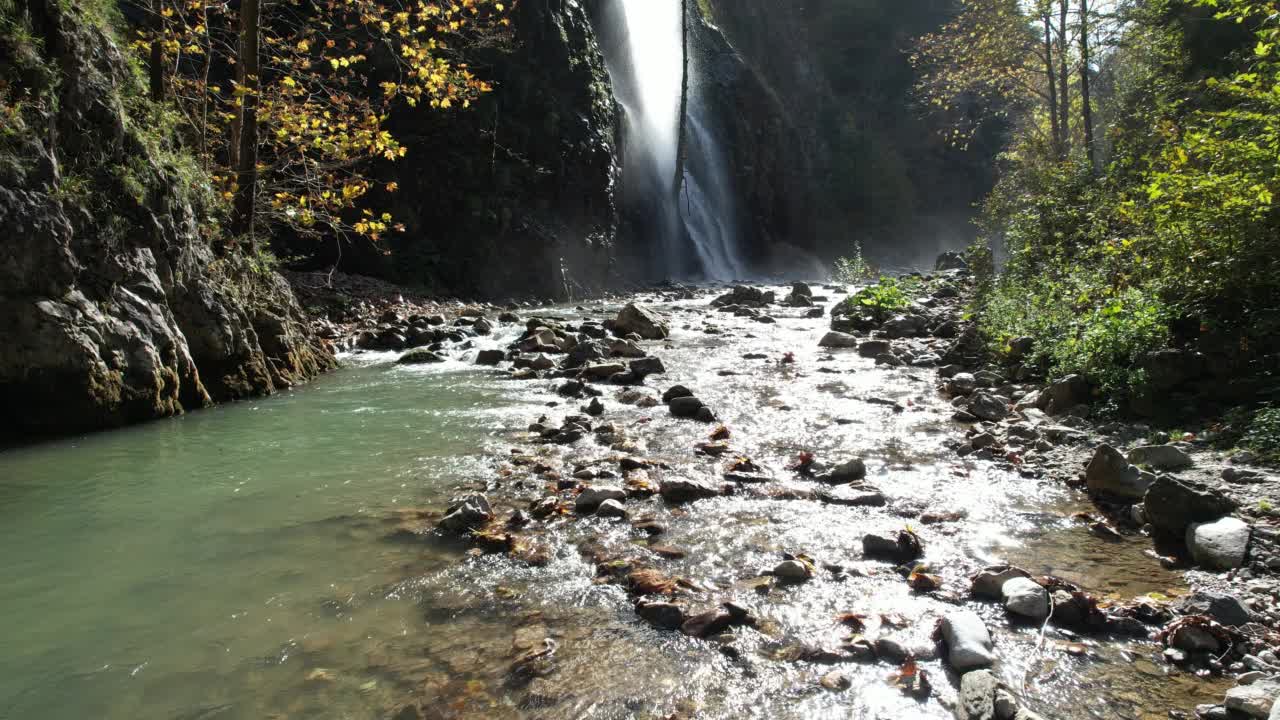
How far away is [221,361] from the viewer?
8.61 metres

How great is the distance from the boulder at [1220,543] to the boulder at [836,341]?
9.23 meters

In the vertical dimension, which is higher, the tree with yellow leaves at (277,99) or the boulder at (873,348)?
the tree with yellow leaves at (277,99)

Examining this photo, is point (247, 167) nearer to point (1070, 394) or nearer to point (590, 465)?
point (590, 465)

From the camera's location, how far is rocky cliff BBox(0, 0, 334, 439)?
6312 millimetres

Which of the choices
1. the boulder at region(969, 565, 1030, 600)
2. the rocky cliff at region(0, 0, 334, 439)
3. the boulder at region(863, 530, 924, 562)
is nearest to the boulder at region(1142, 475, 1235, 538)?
the boulder at region(969, 565, 1030, 600)

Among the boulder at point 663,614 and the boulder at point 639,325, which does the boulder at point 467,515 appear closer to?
the boulder at point 663,614

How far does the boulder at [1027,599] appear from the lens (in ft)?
11.0

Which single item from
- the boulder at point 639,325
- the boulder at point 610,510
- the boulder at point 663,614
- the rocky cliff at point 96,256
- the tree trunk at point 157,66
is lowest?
the boulder at point 663,614

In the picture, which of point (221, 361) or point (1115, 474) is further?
point (221, 361)

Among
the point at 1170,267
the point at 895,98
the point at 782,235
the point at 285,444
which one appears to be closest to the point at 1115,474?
the point at 1170,267

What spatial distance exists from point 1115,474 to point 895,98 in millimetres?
58937

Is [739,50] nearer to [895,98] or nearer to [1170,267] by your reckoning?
[895,98]

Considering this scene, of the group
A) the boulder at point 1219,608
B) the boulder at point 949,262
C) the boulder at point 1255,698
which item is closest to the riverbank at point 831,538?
the boulder at point 1219,608

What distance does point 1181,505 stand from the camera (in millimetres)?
4129
